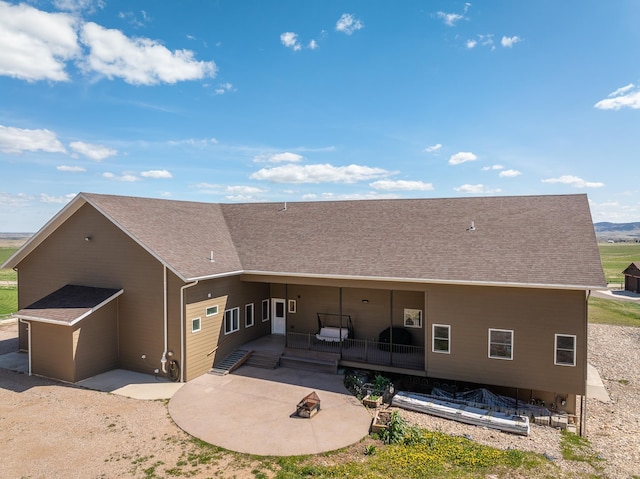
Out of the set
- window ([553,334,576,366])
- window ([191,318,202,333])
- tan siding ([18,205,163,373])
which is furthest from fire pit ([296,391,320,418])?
window ([553,334,576,366])

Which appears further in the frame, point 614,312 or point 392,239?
point 614,312

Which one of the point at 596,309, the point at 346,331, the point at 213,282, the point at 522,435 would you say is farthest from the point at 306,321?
the point at 596,309

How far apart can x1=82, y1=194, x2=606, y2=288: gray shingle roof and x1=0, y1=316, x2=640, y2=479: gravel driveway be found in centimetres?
481

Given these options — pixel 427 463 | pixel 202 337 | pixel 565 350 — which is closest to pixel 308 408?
pixel 427 463

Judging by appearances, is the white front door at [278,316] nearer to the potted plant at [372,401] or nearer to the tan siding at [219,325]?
the tan siding at [219,325]

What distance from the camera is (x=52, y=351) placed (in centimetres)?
1512

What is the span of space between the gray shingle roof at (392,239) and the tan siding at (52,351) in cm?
461

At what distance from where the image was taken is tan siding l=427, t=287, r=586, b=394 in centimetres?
1348

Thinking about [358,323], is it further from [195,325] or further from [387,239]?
[195,325]

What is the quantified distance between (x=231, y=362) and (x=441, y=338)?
8.56 metres

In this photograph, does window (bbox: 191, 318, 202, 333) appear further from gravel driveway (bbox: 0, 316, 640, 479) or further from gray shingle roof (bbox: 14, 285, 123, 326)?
gray shingle roof (bbox: 14, 285, 123, 326)

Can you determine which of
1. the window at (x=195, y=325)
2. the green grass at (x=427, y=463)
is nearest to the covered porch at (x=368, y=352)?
the window at (x=195, y=325)

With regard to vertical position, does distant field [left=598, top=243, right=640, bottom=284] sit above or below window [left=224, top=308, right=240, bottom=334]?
below

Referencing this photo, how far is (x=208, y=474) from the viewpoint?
9227mm
